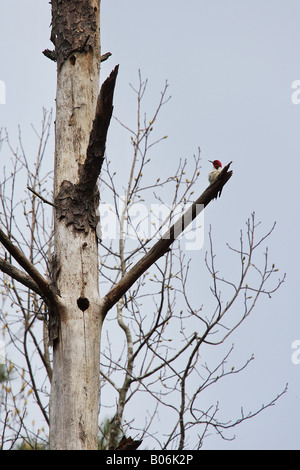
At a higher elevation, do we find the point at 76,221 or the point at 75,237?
the point at 76,221

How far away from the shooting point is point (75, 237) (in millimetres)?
3506

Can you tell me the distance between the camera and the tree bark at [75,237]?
3078 mm

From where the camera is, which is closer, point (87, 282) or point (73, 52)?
point (87, 282)

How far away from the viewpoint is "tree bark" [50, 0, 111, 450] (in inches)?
121

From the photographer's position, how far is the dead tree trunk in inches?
121

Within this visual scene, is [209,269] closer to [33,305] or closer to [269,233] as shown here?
[269,233]

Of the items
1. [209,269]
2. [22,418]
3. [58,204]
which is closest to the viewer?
[58,204]

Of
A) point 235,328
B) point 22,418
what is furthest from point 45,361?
point 235,328

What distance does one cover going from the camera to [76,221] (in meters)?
3.55

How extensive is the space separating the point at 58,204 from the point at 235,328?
238 cm

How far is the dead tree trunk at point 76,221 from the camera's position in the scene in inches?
121

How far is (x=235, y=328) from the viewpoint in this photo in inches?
207

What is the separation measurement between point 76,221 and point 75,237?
11 cm
